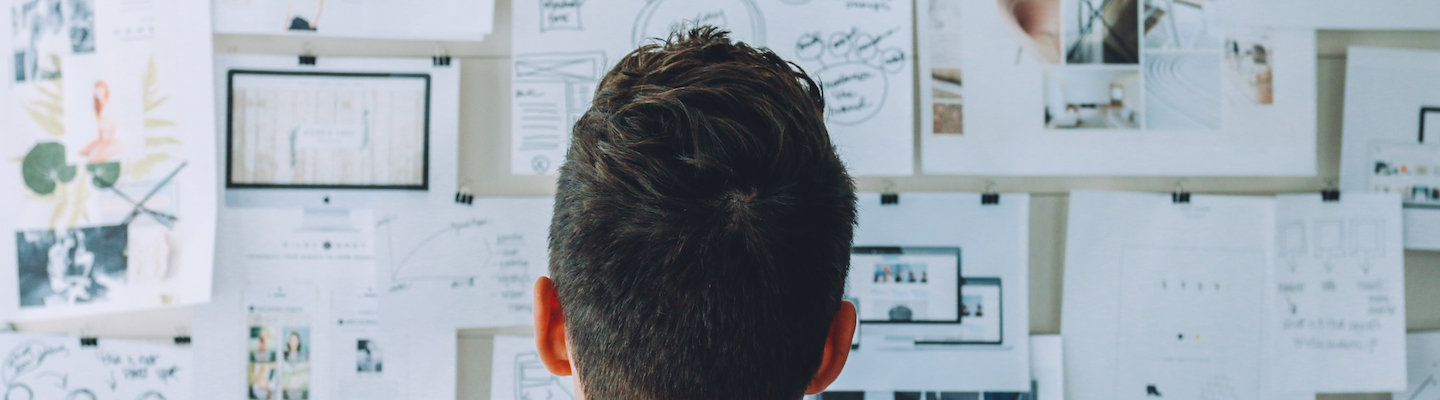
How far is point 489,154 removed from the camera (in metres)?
0.88

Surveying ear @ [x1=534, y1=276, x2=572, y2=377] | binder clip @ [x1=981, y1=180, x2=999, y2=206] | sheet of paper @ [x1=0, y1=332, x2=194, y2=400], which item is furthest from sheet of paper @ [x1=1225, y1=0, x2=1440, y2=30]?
sheet of paper @ [x1=0, y1=332, x2=194, y2=400]

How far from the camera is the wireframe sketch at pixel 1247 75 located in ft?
2.90

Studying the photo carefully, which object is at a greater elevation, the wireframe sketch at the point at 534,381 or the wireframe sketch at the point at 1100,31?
the wireframe sketch at the point at 1100,31

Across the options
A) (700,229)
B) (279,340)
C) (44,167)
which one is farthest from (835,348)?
(44,167)

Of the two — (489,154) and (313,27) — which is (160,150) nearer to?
(313,27)

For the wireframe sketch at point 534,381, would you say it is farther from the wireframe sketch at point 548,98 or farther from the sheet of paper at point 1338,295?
the sheet of paper at point 1338,295

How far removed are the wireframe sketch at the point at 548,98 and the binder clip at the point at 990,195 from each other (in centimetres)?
49

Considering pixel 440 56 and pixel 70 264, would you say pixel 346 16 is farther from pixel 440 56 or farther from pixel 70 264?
pixel 70 264

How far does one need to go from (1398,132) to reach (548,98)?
1067 millimetres

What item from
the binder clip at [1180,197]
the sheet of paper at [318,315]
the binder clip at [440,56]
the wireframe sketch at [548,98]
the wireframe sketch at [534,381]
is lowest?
the wireframe sketch at [534,381]

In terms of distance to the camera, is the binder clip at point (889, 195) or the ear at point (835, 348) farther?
the binder clip at point (889, 195)

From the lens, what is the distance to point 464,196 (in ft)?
2.83

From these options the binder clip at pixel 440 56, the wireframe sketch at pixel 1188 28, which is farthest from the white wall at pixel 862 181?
the wireframe sketch at pixel 1188 28

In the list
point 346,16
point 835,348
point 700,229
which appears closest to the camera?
point 700,229
